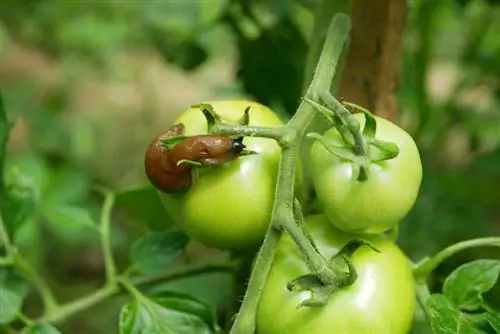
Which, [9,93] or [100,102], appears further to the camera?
[100,102]

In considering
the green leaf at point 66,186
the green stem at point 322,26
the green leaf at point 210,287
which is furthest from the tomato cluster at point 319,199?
the green leaf at point 66,186

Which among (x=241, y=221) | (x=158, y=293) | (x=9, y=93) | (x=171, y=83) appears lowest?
(x=171, y=83)

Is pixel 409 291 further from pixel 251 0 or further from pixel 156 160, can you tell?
pixel 251 0

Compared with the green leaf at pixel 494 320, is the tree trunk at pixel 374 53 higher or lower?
higher

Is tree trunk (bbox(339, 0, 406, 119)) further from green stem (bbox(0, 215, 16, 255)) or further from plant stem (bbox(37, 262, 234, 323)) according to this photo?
green stem (bbox(0, 215, 16, 255))

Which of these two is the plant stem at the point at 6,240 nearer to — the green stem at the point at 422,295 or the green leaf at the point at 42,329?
the green leaf at the point at 42,329

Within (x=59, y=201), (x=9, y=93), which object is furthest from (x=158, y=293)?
(x=9, y=93)

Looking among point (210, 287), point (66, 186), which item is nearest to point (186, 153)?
point (210, 287)
